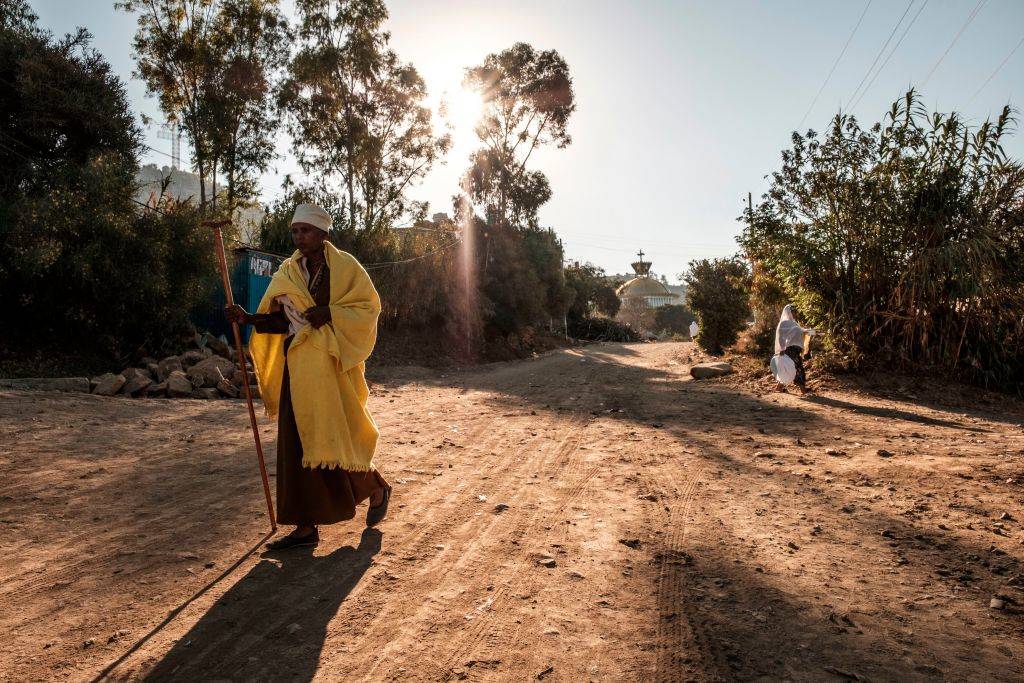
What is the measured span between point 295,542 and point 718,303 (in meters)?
20.1

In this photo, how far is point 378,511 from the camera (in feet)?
13.8

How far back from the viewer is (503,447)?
661 cm

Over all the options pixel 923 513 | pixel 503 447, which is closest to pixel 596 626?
pixel 923 513

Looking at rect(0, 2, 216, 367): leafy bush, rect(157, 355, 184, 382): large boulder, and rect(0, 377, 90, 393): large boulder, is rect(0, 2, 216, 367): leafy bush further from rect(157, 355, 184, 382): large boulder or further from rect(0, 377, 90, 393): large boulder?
rect(0, 377, 90, 393): large boulder

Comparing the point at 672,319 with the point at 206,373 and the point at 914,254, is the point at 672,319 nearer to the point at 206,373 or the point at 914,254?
the point at 914,254

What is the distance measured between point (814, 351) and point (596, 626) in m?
11.5

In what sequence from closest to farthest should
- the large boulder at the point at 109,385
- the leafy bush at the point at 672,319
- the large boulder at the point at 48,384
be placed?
1. the large boulder at the point at 48,384
2. the large boulder at the point at 109,385
3. the leafy bush at the point at 672,319

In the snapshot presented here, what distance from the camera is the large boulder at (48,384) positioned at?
30.1 ft

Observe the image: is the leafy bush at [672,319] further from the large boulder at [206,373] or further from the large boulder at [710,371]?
the large boulder at [206,373]

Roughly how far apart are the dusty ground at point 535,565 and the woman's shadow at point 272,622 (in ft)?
0.04

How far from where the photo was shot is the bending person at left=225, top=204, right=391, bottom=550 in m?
3.69

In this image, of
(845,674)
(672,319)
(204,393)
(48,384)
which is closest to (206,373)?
(204,393)

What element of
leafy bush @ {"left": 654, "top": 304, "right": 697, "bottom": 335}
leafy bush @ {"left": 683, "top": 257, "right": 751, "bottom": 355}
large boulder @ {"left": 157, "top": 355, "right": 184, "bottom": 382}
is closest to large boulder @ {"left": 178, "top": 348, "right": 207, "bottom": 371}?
large boulder @ {"left": 157, "top": 355, "right": 184, "bottom": 382}

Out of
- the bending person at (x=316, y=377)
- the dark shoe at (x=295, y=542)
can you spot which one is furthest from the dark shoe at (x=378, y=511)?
the dark shoe at (x=295, y=542)
